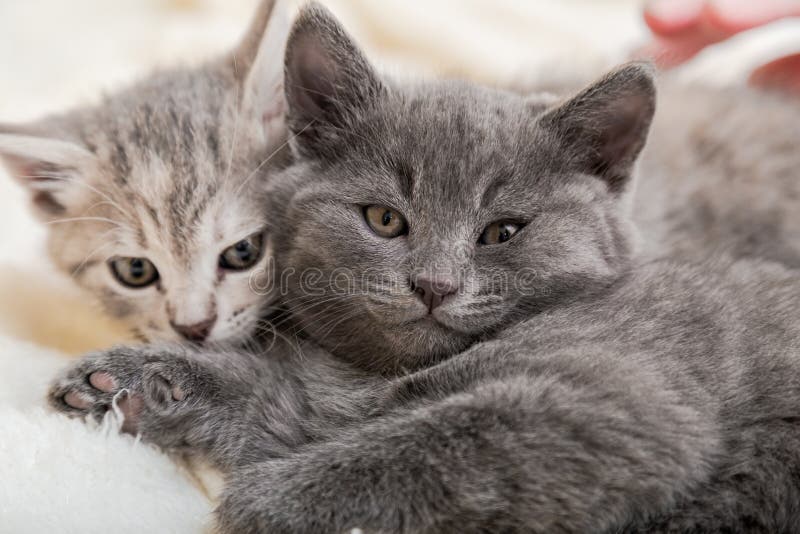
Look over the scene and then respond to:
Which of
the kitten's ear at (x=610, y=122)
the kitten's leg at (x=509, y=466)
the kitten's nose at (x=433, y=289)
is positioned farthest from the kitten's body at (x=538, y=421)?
the kitten's ear at (x=610, y=122)

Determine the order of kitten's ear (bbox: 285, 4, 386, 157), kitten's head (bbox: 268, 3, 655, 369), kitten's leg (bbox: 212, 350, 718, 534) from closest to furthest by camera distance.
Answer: kitten's leg (bbox: 212, 350, 718, 534), kitten's head (bbox: 268, 3, 655, 369), kitten's ear (bbox: 285, 4, 386, 157)

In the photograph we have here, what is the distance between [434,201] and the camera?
140cm

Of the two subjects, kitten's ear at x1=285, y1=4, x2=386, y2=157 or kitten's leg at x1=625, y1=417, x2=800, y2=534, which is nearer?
kitten's leg at x1=625, y1=417, x2=800, y2=534

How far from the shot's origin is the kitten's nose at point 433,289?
4.26ft

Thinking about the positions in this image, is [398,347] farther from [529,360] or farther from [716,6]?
[716,6]

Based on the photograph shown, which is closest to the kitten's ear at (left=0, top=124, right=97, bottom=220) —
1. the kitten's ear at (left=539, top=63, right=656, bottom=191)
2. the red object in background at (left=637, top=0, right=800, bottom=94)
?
the kitten's ear at (left=539, top=63, right=656, bottom=191)

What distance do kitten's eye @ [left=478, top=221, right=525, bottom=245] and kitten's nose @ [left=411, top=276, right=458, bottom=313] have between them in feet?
0.50

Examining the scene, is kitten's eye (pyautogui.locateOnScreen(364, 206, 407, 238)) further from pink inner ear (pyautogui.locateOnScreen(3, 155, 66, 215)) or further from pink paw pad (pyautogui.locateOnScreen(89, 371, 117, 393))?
pink inner ear (pyautogui.locateOnScreen(3, 155, 66, 215))

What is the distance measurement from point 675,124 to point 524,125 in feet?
2.74

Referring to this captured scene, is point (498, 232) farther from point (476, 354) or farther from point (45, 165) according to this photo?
point (45, 165)

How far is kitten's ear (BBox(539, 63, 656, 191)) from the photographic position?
146cm

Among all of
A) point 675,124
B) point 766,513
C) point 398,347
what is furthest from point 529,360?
point 675,124

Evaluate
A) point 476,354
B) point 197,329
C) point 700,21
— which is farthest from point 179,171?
Answer: point 700,21

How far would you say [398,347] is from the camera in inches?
55.2
